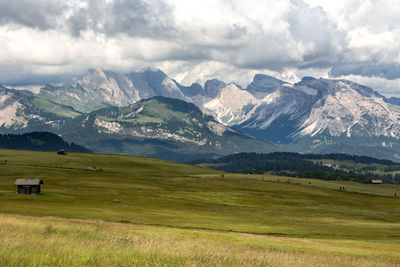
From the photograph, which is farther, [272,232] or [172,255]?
[272,232]

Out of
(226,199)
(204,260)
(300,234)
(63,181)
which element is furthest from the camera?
(63,181)

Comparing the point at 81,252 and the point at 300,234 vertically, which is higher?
the point at 81,252

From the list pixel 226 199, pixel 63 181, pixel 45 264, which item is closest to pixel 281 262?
pixel 45 264

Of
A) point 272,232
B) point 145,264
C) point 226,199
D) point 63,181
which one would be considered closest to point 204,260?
point 145,264

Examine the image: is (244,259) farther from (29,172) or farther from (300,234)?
(29,172)

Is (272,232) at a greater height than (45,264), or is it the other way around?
(45,264)

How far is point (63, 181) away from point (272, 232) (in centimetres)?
11999

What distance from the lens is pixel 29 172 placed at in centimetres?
19425

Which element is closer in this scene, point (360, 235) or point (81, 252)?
point (81, 252)

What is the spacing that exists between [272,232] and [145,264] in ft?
172

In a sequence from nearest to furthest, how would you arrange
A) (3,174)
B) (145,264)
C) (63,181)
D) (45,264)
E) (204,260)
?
(45,264)
(145,264)
(204,260)
(63,181)
(3,174)

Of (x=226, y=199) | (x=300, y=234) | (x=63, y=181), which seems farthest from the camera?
(x=63, y=181)

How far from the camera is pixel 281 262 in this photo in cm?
1870

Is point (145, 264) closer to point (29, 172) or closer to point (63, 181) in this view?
point (63, 181)
